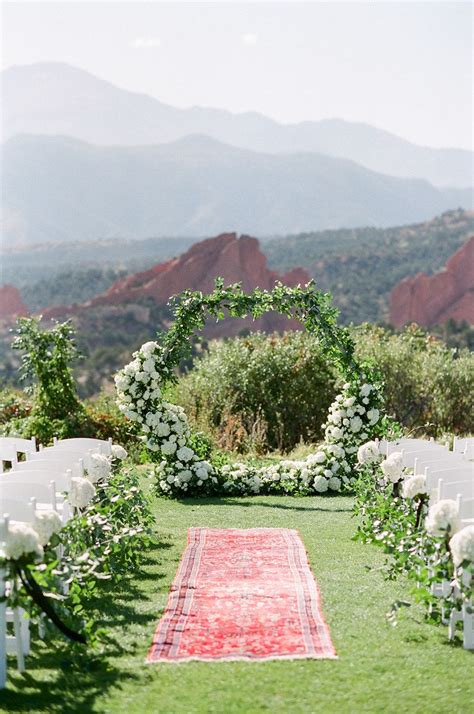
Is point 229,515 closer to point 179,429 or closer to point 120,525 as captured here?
point 179,429

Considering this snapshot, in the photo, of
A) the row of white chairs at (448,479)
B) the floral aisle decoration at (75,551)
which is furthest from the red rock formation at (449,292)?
the floral aisle decoration at (75,551)

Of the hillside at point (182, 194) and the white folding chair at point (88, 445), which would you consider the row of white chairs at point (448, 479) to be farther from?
the hillside at point (182, 194)

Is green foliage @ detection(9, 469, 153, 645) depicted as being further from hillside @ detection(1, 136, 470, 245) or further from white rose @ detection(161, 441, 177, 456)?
hillside @ detection(1, 136, 470, 245)

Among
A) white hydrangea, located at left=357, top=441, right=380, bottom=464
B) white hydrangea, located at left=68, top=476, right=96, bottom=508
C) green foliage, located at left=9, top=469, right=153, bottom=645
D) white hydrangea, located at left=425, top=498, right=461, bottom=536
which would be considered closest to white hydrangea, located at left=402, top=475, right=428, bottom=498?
white hydrangea, located at left=425, top=498, right=461, bottom=536

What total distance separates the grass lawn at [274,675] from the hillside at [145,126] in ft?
521

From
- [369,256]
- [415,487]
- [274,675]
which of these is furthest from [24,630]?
[369,256]

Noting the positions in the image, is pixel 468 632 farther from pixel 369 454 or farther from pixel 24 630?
pixel 369 454

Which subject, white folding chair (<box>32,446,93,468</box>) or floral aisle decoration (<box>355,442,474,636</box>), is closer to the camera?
floral aisle decoration (<box>355,442,474,636</box>)

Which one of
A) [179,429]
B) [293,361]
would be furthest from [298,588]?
[293,361]

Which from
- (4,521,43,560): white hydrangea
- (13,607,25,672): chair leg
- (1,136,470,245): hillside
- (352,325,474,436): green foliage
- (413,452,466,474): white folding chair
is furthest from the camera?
(1,136,470,245): hillside

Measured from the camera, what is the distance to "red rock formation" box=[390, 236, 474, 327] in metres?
51.3

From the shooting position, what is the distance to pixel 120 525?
6875 millimetres

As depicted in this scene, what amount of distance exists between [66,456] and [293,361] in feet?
29.5

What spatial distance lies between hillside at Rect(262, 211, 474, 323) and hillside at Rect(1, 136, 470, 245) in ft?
137
